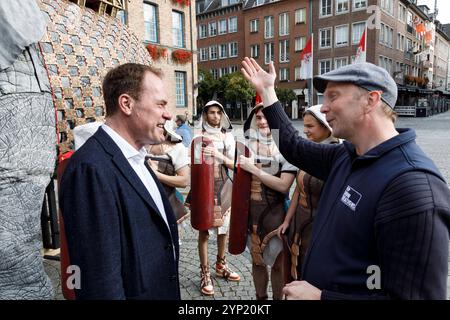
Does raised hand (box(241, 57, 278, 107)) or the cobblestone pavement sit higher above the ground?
raised hand (box(241, 57, 278, 107))

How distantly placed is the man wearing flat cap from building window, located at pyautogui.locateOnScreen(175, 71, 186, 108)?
55.0ft

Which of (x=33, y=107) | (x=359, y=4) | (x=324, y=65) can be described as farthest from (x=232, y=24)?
(x=33, y=107)

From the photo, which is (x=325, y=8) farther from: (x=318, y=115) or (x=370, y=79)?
(x=370, y=79)

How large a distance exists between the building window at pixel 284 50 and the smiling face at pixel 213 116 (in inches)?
1402

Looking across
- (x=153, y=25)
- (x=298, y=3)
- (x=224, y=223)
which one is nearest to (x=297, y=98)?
(x=298, y=3)

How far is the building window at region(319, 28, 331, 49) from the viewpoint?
34.1 m

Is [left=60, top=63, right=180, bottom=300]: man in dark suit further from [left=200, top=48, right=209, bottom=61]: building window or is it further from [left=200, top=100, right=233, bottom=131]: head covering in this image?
[left=200, top=48, right=209, bottom=61]: building window

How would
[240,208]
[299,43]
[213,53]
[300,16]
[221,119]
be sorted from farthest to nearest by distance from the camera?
[213,53] → [299,43] → [300,16] → [221,119] → [240,208]

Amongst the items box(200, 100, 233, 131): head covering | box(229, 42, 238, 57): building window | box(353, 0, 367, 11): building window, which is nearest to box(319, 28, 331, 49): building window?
box(353, 0, 367, 11): building window

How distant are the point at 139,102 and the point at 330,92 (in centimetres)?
93

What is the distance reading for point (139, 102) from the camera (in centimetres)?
162

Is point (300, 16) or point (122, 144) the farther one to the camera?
point (300, 16)

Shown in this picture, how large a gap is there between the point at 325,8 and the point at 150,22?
23.6 meters

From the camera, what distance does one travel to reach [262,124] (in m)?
3.12
